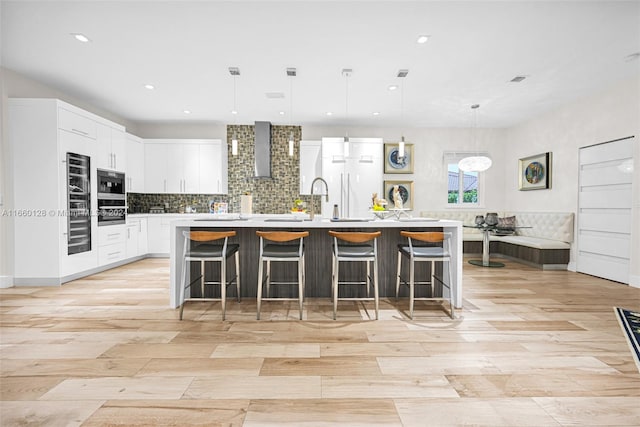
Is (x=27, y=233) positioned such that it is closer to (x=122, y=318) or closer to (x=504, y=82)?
(x=122, y=318)

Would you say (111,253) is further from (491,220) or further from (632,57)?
(632,57)

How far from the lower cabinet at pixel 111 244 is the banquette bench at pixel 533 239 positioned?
5792mm

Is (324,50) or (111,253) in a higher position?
(324,50)

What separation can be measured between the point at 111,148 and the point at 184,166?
1.44 m

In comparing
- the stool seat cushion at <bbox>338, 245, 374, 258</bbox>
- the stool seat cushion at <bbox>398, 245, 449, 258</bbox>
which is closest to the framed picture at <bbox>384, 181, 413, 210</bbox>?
the stool seat cushion at <bbox>398, 245, 449, 258</bbox>

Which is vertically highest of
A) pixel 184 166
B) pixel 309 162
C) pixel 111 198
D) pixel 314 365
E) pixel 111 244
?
pixel 309 162

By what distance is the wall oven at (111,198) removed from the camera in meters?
4.72

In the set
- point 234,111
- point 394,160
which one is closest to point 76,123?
point 234,111

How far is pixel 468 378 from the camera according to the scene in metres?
1.90

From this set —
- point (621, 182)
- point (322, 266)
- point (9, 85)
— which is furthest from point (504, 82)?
point (9, 85)

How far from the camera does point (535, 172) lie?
5.94m

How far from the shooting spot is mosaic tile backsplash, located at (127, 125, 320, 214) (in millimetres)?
6574

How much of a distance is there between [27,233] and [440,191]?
7056mm

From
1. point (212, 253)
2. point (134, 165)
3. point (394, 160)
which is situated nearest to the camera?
point (212, 253)
